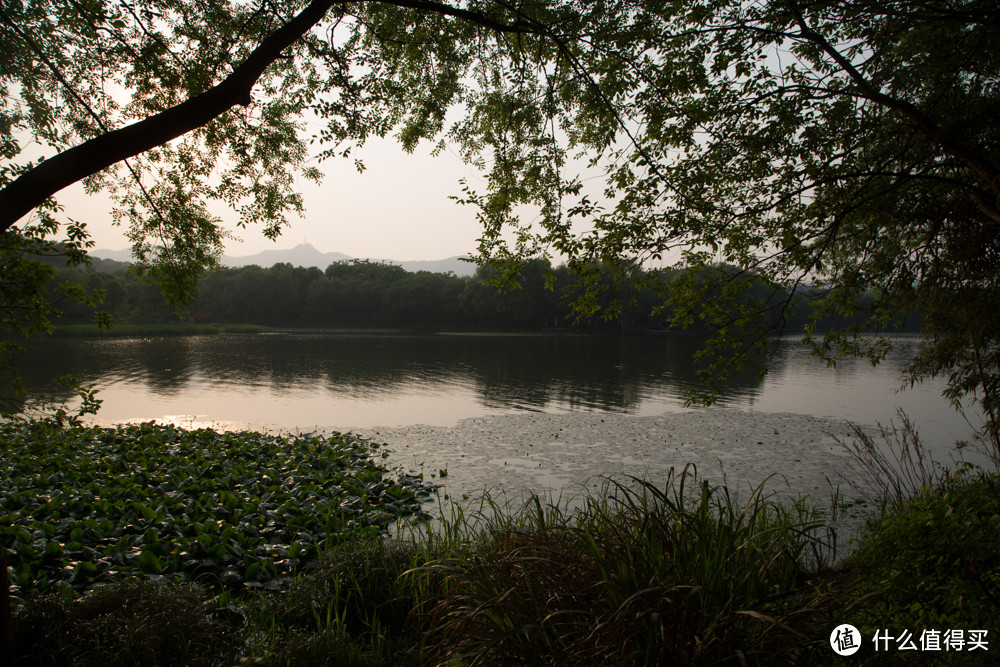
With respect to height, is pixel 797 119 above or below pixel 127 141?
above

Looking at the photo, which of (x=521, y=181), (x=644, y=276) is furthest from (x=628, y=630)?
(x=521, y=181)

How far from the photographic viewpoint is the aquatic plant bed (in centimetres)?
562

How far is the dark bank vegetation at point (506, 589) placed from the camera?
274cm

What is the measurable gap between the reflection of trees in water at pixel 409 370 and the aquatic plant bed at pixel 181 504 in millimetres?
10342

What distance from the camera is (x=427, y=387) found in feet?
80.7

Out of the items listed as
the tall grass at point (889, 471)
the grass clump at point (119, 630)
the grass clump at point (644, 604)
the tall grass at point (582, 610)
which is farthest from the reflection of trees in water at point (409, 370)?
the grass clump at point (119, 630)

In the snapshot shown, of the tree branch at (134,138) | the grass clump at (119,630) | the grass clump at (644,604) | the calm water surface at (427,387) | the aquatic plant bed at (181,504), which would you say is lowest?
the calm water surface at (427,387)

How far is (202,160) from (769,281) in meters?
7.97

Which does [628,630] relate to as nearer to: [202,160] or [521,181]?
[521,181]

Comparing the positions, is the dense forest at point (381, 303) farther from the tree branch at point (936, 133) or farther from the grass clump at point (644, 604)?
the grass clump at point (644, 604)

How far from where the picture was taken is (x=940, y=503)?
498 cm

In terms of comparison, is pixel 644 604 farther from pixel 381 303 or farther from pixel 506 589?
pixel 381 303

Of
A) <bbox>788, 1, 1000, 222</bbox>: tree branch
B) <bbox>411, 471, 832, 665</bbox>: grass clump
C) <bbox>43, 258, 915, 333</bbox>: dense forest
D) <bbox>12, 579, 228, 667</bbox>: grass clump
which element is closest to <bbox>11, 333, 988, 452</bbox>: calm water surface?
<bbox>788, 1, 1000, 222</bbox>: tree branch

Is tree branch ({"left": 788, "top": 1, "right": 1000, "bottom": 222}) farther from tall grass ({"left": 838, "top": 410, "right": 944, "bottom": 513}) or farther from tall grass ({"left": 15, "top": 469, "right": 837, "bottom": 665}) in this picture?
tall grass ({"left": 15, "top": 469, "right": 837, "bottom": 665})
